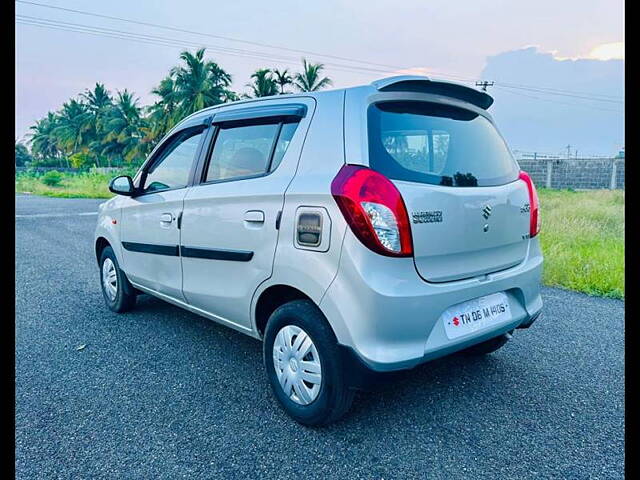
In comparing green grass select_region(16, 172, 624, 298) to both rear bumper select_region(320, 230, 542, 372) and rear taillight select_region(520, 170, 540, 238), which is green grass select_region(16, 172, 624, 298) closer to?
rear taillight select_region(520, 170, 540, 238)

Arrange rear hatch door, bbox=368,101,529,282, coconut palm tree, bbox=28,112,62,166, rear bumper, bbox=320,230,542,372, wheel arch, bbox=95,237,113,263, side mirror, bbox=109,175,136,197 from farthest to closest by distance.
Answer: coconut palm tree, bbox=28,112,62,166 < wheel arch, bbox=95,237,113,263 < side mirror, bbox=109,175,136,197 < rear hatch door, bbox=368,101,529,282 < rear bumper, bbox=320,230,542,372

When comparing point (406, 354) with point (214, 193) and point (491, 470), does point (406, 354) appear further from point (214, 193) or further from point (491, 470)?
point (214, 193)

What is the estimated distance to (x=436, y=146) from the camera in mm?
2316

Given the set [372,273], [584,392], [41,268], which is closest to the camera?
[372,273]

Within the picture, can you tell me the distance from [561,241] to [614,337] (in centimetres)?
354

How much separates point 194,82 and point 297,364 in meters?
35.9

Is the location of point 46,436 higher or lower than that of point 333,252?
lower

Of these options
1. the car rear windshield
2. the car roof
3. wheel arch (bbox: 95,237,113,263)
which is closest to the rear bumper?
the car rear windshield

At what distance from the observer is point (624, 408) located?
2451 mm

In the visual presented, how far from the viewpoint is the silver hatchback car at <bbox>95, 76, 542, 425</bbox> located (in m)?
1.95

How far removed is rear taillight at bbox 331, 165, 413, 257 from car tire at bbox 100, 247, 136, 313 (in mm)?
2800

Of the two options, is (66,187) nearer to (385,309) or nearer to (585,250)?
(585,250)

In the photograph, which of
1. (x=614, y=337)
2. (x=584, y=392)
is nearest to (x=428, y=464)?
(x=584, y=392)

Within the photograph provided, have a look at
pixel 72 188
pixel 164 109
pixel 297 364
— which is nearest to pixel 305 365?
pixel 297 364
